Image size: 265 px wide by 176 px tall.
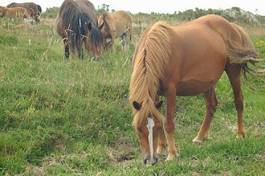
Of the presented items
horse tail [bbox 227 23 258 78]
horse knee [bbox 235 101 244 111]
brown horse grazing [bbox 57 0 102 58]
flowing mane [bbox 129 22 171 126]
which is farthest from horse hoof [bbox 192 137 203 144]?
brown horse grazing [bbox 57 0 102 58]

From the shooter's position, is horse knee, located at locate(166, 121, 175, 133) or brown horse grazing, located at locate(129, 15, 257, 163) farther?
horse knee, located at locate(166, 121, 175, 133)

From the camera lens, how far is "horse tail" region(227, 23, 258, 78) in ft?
26.5

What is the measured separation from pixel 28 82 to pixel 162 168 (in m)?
4.02

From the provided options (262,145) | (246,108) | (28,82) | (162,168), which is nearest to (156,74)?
(162,168)

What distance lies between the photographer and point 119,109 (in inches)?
347

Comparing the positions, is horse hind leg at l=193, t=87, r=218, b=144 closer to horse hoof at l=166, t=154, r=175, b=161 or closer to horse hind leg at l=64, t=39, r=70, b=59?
horse hoof at l=166, t=154, r=175, b=161

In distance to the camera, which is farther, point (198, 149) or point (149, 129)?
point (198, 149)

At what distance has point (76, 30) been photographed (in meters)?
11.4

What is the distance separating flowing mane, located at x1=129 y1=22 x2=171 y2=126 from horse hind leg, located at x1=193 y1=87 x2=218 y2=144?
1.72 meters

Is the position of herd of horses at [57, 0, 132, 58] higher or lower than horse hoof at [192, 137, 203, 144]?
higher

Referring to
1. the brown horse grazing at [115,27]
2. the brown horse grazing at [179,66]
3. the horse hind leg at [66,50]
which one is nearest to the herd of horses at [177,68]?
the brown horse grazing at [179,66]

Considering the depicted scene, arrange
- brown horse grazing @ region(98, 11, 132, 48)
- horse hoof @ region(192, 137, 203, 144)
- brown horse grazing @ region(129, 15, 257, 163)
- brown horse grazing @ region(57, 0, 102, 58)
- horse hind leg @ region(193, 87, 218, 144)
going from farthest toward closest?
brown horse grazing @ region(98, 11, 132, 48) → brown horse grazing @ region(57, 0, 102, 58) → horse hind leg @ region(193, 87, 218, 144) → horse hoof @ region(192, 137, 203, 144) → brown horse grazing @ region(129, 15, 257, 163)

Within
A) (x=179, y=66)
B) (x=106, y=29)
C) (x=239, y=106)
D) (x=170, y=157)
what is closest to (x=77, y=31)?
(x=106, y=29)

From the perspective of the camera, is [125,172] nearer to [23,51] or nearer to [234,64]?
[234,64]
